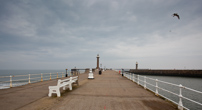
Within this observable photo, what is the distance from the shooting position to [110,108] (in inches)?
210

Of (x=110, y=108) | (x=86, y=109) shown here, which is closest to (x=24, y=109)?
(x=86, y=109)

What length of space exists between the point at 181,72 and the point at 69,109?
68456mm

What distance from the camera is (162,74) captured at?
65.9 metres

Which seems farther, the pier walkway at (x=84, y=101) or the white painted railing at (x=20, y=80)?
the white painted railing at (x=20, y=80)

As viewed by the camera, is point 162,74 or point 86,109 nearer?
point 86,109

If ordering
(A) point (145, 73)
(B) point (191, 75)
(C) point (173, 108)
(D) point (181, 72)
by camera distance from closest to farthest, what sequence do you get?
(C) point (173, 108) < (B) point (191, 75) < (D) point (181, 72) < (A) point (145, 73)

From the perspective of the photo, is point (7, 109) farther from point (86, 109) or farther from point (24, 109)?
point (86, 109)

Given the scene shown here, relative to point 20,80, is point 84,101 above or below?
above

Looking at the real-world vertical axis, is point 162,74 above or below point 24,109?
below

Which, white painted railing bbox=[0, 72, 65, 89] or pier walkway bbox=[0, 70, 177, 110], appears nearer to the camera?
pier walkway bbox=[0, 70, 177, 110]

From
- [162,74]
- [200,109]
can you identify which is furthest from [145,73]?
[200,109]

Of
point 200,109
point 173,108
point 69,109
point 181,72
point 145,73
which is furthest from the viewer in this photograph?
point 145,73

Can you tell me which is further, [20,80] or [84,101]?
[20,80]

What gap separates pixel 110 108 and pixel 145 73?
74234mm
